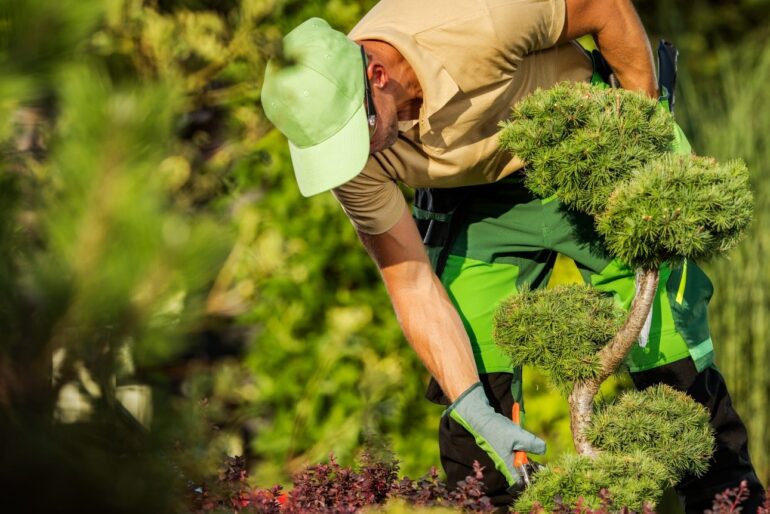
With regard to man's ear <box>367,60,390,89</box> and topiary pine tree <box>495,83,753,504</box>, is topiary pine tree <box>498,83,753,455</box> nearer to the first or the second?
topiary pine tree <box>495,83,753,504</box>

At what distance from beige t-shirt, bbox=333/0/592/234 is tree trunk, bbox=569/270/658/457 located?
538mm

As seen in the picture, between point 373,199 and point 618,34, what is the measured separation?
0.79 meters

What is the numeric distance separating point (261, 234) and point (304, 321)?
434 mm

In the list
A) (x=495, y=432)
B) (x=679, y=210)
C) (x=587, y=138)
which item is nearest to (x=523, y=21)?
(x=587, y=138)

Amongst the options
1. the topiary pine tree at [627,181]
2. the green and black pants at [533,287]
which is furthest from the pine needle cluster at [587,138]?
the green and black pants at [533,287]

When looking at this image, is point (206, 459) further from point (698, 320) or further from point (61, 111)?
point (698, 320)

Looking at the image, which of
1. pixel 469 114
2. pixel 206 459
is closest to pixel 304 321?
pixel 469 114

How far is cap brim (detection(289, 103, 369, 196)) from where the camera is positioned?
2.51m

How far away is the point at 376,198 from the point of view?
9.46 feet

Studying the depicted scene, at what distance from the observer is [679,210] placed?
2168 mm

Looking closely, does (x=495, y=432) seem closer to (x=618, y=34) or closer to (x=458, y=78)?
(x=458, y=78)

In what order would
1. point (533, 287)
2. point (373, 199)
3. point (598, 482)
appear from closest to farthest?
1. point (598, 482)
2. point (373, 199)
3. point (533, 287)

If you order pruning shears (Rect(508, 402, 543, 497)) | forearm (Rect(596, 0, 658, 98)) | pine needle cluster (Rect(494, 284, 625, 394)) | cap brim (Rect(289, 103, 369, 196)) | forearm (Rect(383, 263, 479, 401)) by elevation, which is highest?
forearm (Rect(596, 0, 658, 98))

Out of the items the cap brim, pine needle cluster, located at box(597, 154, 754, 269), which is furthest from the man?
pine needle cluster, located at box(597, 154, 754, 269)
